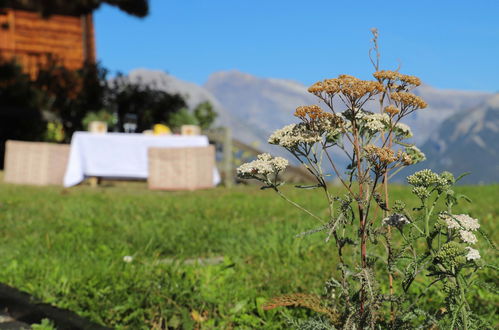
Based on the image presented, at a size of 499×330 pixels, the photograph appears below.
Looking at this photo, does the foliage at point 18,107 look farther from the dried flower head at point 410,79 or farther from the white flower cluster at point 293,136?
the dried flower head at point 410,79

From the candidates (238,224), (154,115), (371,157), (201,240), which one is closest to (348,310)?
(371,157)

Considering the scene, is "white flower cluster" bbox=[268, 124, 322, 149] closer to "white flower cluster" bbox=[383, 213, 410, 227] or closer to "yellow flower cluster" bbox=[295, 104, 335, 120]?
"yellow flower cluster" bbox=[295, 104, 335, 120]

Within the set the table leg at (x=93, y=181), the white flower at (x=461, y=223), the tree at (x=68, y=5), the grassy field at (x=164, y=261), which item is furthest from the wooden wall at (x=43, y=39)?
the white flower at (x=461, y=223)

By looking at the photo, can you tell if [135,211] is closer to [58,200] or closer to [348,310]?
[58,200]

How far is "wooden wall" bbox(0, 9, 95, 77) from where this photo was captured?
62.1 ft

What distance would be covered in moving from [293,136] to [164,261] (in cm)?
276

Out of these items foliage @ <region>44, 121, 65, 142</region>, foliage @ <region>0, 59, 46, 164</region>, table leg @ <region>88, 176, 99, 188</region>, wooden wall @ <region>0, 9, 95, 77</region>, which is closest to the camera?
table leg @ <region>88, 176, 99, 188</region>

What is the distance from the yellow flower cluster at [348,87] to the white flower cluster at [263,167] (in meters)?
0.24

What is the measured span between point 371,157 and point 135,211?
574cm

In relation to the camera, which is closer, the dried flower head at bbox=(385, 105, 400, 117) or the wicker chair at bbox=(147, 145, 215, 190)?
the dried flower head at bbox=(385, 105, 400, 117)

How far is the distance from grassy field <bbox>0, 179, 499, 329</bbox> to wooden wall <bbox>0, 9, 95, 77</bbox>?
12.2 meters

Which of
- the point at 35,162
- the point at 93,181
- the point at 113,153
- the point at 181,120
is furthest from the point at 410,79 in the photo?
the point at 181,120

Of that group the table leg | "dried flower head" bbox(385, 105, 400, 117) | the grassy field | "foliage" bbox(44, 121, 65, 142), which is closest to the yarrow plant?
"dried flower head" bbox(385, 105, 400, 117)

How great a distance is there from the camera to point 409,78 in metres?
2.00
